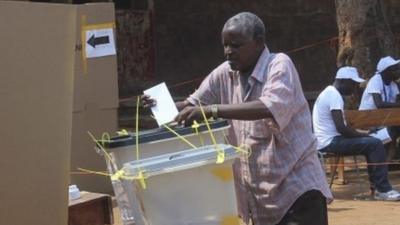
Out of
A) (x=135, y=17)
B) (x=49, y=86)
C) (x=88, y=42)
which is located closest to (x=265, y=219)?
(x=49, y=86)

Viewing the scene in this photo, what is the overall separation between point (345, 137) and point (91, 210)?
15.4 ft

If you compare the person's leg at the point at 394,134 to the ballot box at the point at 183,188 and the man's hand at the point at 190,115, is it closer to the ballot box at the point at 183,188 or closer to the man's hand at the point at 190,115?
the man's hand at the point at 190,115

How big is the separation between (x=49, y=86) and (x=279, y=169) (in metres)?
1.00

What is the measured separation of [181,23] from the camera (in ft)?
44.3

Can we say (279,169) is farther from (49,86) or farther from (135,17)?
(135,17)

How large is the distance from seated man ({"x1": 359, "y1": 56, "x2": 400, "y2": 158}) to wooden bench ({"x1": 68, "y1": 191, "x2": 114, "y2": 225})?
5.77 m

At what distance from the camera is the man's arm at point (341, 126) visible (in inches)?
300

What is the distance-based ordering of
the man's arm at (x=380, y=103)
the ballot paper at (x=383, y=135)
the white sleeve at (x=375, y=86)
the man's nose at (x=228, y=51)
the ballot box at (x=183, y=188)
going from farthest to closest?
the white sleeve at (x=375, y=86) < the man's arm at (x=380, y=103) < the ballot paper at (x=383, y=135) < the man's nose at (x=228, y=51) < the ballot box at (x=183, y=188)

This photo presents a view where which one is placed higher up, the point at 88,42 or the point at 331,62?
the point at 88,42

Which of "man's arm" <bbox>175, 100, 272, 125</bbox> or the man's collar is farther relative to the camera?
the man's collar

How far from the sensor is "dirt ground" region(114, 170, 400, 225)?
677 centimetres

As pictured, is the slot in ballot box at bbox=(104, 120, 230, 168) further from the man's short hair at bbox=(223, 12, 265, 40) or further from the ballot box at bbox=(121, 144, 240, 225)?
the man's short hair at bbox=(223, 12, 265, 40)

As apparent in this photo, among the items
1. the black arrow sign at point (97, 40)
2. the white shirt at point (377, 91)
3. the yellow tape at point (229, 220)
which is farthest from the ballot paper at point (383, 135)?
the yellow tape at point (229, 220)

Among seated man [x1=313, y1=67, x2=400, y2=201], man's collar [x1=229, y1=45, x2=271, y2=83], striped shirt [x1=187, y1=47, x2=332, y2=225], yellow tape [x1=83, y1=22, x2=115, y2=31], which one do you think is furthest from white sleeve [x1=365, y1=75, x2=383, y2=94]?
man's collar [x1=229, y1=45, x2=271, y2=83]
